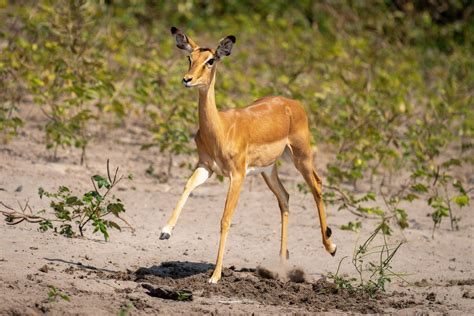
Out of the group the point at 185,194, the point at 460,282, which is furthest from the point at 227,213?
the point at 460,282

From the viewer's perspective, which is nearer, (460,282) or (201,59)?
(201,59)

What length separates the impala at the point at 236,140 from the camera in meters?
7.21

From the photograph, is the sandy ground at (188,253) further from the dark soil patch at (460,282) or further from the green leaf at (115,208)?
the green leaf at (115,208)

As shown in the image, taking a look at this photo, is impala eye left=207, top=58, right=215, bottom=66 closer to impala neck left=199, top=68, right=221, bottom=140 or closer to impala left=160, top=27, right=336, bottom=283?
impala left=160, top=27, right=336, bottom=283

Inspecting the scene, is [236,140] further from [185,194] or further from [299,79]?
[299,79]

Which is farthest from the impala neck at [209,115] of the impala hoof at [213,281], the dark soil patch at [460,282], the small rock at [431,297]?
the dark soil patch at [460,282]

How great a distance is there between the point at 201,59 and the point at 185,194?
103 centimetres

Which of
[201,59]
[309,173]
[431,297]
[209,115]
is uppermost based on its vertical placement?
[201,59]

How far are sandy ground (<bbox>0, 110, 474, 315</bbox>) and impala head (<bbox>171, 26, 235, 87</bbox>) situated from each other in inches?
60.8

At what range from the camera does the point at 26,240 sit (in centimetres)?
761

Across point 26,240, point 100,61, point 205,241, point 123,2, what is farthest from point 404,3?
point 26,240

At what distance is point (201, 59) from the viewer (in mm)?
7168

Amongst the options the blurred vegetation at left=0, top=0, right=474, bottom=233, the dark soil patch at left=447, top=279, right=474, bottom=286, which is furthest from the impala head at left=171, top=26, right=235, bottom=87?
the dark soil patch at left=447, top=279, right=474, bottom=286

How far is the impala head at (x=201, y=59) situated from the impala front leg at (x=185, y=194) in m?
0.69
